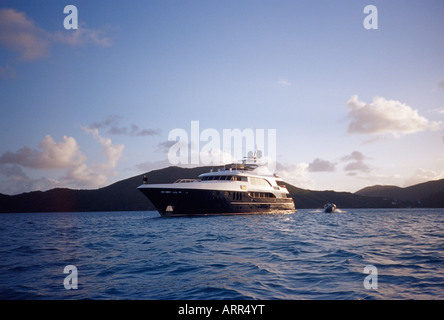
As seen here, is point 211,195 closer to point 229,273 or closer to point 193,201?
point 193,201

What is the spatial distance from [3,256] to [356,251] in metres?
17.4

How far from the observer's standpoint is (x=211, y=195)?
36.2m

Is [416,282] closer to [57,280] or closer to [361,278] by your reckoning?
[361,278]

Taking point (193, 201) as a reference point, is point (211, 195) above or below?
above

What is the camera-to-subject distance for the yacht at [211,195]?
35.5 meters

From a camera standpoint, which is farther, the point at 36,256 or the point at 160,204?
the point at 160,204

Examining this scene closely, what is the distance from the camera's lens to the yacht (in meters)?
35.5

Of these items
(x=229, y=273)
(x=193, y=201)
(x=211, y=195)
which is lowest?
(x=229, y=273)

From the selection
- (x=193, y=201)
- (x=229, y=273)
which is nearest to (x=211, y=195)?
(x=193, y=201)

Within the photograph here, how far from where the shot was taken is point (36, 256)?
13125mm

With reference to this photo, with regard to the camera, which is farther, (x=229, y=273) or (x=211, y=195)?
(x=211, y=195)
